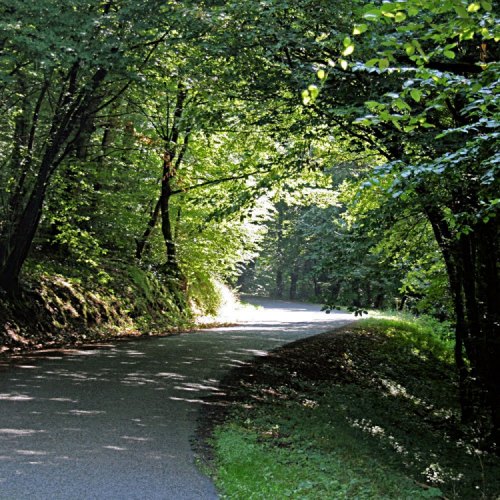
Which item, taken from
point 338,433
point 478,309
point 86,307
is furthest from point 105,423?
point 86,307

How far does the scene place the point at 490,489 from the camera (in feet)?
23.7

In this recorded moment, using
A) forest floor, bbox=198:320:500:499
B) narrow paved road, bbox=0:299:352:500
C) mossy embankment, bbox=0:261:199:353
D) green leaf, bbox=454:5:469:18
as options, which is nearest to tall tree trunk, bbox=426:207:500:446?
forest floor, bbox=198:320:500:499

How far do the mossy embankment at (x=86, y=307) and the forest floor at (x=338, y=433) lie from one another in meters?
4.26

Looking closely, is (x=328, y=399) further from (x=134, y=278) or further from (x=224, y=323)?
A: (x=224, y=323)

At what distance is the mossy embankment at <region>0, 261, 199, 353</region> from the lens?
1152 centimetres

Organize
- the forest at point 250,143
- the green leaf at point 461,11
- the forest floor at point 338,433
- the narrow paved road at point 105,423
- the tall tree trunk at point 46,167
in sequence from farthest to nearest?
the tall tree trunk at point 46,167 < the forest at point 250,143 < the forest floor at point 338,433 < the narrow paved road at point 105,423 < the green leaf at point 461,11

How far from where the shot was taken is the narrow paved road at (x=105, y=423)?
463cm

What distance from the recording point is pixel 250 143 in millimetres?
12867

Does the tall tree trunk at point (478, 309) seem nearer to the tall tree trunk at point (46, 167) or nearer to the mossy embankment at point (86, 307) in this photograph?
the tall tree trunk at point (46, 167)

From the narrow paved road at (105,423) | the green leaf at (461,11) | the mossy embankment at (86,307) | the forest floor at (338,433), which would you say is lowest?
the forest floor at (338,433)

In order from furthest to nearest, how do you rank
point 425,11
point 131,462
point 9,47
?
point 9,47, point 425,11, point 131,462

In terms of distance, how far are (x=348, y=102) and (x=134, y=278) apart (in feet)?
34.3

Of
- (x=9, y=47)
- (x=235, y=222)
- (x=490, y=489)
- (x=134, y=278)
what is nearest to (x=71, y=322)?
(x=134, y=278)

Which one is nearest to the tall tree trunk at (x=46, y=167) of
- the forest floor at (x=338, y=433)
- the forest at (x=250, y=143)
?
the forest at (x=250, y=143)
